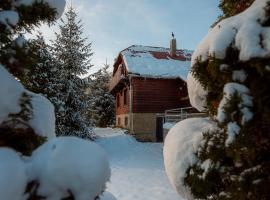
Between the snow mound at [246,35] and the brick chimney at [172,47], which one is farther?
the brick chimney at [172,47]

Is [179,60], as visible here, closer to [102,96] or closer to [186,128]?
[102,96]

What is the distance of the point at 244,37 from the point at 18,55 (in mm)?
2048

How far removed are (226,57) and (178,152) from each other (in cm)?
112

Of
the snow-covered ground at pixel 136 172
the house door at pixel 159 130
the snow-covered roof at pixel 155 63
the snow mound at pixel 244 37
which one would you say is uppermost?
the snow-covered roof at pixel 155 63

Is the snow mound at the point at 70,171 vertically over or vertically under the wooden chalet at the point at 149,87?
under

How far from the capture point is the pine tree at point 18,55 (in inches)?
104

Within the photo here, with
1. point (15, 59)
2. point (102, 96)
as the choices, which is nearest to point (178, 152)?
point (15, 59)

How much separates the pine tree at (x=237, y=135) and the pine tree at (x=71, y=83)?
47.5ft

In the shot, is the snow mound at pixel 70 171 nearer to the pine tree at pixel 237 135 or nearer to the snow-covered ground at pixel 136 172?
the pine tree at pixel 237 135

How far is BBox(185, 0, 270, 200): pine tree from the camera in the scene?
Answer: 10.4 ft

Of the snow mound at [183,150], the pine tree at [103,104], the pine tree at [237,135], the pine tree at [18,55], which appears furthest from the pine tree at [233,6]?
the pine tree at [103,104]

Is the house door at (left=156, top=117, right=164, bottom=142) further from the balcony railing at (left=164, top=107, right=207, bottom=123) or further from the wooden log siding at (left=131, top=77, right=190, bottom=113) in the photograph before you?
the balcony railing at (left=164, top=107, right=207, bottom=123)

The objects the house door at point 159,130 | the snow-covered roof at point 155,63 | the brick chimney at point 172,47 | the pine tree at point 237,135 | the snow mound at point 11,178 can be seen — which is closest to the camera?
the snow mound at point 11,178

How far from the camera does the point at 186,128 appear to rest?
388 cm
